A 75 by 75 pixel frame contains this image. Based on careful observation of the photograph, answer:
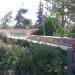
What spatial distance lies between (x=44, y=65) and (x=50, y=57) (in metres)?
0.45

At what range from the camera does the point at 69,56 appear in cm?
1061

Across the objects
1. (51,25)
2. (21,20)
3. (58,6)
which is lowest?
(21,20)

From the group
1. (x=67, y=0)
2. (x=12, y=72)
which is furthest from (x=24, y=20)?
(x=12, y=72)

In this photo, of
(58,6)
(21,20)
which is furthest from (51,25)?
(21,20)

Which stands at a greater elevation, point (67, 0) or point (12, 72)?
point (67, 0)

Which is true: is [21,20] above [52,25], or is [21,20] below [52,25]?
below

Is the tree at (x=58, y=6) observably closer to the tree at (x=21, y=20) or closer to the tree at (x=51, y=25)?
the tree at (x=51, y=25)

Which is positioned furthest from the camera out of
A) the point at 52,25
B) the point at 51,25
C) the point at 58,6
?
the point at 51,25

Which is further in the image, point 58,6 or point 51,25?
point 51,25

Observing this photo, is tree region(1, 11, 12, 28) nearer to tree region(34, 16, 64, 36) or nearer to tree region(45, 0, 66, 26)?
tree region(34, 16, 64, 36)

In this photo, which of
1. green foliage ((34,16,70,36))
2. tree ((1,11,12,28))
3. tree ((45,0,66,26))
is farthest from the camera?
tree ((1,11,12,28))

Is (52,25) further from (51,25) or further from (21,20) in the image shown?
(21,20)

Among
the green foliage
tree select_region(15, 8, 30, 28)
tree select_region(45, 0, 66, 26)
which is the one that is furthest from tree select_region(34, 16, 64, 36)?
tree select_region(15, 8, 30, 28)

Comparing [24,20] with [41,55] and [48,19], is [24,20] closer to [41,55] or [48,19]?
[48,19]
